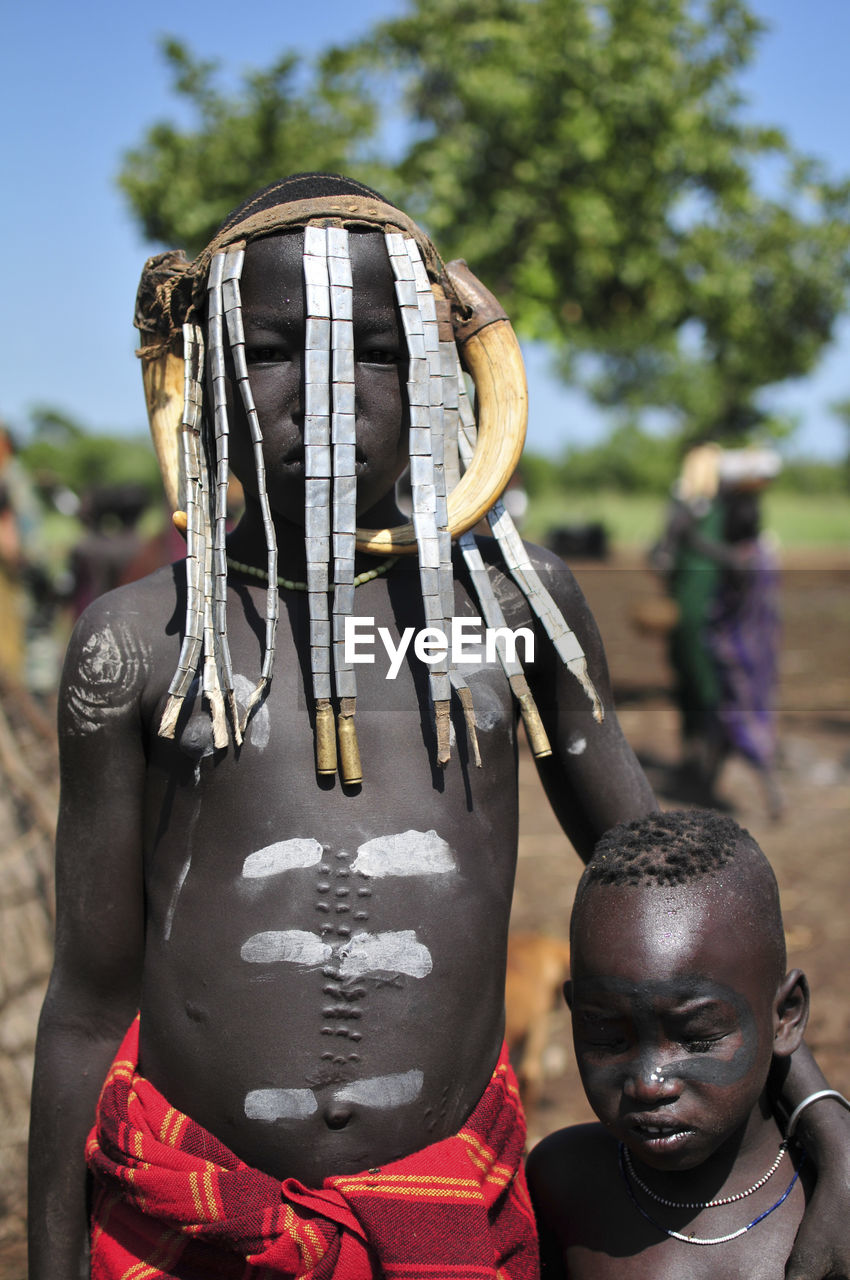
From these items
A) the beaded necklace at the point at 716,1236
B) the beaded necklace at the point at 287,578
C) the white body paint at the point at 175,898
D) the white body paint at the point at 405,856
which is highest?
the beaded necklace at the point at 287,578

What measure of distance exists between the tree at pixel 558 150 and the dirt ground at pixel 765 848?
6.81ft

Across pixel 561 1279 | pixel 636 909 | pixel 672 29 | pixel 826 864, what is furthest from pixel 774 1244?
pixel 672 29

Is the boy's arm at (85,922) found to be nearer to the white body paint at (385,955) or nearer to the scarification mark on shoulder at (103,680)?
the scarification mark on shoulder at (103,680)

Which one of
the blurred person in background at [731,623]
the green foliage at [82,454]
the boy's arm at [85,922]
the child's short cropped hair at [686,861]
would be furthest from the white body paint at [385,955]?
the green foliage at [82,454]

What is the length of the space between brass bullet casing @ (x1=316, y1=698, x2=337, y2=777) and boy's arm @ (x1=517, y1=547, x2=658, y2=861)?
1.14 feet

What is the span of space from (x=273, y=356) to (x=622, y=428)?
61.0m

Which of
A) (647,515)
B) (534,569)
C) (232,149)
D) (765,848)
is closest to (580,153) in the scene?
(232,149)

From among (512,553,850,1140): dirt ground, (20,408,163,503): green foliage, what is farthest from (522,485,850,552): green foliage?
(20,408,163,503): green foliage

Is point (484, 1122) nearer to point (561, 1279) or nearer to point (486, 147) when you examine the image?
point (561, 1279)

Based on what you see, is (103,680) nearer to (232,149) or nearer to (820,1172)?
(820,1172)

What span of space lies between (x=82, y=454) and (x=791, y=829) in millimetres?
53367

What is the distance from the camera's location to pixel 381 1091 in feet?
4.62

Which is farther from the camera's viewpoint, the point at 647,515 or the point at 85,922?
the point at 647,515

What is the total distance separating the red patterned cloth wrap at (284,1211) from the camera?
133cm
